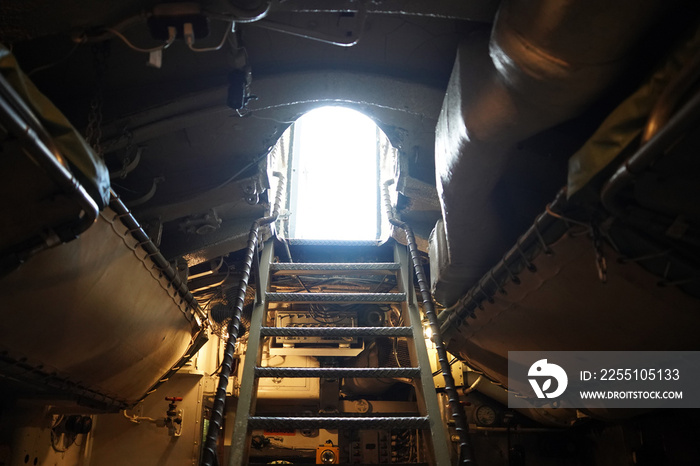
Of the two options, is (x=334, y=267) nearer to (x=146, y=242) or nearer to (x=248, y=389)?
(x=248, y=389)

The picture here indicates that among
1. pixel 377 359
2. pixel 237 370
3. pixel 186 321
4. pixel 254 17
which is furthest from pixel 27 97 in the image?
pixel 237 370

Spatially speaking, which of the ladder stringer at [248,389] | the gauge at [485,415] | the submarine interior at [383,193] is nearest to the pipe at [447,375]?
the submarine interior at [383,193]

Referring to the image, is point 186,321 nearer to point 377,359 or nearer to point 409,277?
point 409,277

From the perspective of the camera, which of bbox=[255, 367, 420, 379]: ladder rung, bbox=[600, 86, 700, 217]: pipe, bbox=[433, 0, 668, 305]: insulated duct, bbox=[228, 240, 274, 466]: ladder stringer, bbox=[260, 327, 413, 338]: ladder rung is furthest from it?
bbox=[260, 327, 413, 338]: ladder rung

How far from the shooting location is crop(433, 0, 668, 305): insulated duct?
1233 mm

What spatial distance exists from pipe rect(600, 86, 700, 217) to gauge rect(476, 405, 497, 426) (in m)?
4.08

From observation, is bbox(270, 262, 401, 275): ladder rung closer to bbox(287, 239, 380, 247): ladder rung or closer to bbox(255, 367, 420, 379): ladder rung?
bbox(287, 239, 380, 247): ladder rung

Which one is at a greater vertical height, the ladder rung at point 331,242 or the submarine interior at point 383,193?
the ladder rung at point 331,242

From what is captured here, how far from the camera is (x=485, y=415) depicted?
4.89 meters

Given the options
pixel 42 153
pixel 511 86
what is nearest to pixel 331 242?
pixel 511 86

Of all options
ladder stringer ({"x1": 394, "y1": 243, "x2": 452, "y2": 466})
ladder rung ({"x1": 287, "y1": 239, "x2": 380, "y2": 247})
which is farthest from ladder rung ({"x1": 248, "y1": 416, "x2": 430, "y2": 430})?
ladder rung ({"x1": 287, "y1": 239, "x2": 380, "y2": 247})

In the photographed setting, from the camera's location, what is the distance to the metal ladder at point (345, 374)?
2398 mm

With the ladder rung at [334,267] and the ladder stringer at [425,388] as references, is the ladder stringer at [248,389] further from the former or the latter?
the ladder stringer at [425,388]

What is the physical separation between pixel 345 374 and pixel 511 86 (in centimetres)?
179
